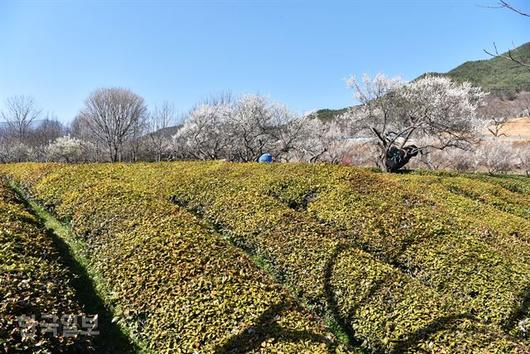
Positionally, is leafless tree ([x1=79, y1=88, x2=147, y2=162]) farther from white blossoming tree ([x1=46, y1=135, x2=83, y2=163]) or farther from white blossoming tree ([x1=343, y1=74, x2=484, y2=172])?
white blossoming tree ([x1=343, y1=74, x2=484, y2=172])

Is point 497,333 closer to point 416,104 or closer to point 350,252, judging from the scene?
point 350,252

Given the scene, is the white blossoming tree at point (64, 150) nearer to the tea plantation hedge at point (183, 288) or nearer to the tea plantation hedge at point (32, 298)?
the tea plantation hedge at point (183, 288)

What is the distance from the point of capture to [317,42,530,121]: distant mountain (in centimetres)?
7638

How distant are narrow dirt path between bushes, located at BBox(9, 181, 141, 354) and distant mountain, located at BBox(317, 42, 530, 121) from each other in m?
63.5

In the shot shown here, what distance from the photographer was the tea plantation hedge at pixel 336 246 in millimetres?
5988

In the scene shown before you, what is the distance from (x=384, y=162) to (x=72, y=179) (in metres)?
16.3

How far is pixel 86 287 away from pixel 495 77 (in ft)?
336

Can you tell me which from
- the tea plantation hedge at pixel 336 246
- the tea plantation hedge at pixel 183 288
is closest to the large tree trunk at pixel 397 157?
the tea plantation hedge at pixel 336 246

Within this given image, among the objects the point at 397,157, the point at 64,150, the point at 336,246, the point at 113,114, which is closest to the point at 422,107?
the point at 397,157

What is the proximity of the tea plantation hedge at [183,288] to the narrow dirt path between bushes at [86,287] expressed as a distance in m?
0.15

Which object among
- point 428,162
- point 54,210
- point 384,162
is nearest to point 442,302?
point 54,210

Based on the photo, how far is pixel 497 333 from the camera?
5742 mm

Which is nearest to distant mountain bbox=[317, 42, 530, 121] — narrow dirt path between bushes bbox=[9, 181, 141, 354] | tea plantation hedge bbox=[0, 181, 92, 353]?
narrow dirt path between bushes bbox=[9, 181, 141, 354]

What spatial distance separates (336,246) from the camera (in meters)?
7.80
